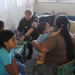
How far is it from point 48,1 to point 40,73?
13.8ft

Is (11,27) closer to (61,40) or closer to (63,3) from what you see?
(61,40)

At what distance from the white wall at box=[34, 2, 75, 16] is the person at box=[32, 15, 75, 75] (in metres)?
3.98

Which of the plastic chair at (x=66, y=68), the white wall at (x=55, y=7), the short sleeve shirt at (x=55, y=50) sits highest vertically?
the short sleeve shirt at (x=55, y=50)

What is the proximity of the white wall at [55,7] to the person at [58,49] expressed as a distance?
13.1 feet

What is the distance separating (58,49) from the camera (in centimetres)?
193

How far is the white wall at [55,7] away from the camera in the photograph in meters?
5.84

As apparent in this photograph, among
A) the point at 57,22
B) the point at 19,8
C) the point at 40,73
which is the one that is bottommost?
the point at 40,73

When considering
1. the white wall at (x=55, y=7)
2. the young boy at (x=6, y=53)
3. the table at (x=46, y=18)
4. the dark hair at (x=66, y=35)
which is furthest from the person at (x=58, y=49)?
the white wall at (x=55, y=7)

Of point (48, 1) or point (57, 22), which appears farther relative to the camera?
point (48, 1)

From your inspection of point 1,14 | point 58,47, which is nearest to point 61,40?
point 58,47

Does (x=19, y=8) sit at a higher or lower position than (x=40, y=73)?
higher

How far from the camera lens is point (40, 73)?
6.98 ft

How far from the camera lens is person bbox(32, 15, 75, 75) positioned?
1.88m

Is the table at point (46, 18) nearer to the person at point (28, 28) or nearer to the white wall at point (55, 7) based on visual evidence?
the white wall at point (55, 7)
